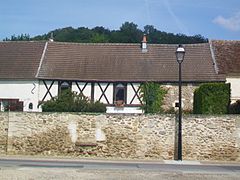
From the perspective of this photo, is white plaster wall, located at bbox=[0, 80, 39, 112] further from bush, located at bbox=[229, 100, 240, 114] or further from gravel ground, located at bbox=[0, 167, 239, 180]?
gravel ground, located at bbox=[0, 167, 239, 180]

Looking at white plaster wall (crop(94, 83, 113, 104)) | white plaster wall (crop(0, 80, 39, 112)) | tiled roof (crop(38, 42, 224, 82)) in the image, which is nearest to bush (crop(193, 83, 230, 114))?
tiled roof (crop(38, 42, 224, 82))

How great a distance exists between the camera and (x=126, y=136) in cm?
2114

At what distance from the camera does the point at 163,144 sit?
69.1 feet

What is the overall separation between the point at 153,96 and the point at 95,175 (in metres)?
22.9

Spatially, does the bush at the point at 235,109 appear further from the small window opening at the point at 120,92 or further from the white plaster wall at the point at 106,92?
the white plaster wall at the point at 106,92

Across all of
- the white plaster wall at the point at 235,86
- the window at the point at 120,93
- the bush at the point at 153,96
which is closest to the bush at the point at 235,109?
the white plaster wall at the point at 235,86

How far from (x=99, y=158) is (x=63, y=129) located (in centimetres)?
211

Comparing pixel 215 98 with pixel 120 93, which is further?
pixel 120 93

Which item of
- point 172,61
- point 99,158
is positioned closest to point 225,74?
point 172,61

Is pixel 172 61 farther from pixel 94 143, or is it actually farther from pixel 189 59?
pixel 94 143

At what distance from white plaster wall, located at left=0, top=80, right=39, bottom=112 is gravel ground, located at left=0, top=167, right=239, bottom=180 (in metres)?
22.5

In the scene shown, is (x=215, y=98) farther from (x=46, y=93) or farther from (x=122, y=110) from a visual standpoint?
(x=46, y=93)

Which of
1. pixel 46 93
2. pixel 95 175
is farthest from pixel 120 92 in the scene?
pixel 95 175

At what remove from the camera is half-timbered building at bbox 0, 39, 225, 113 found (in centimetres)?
3691
